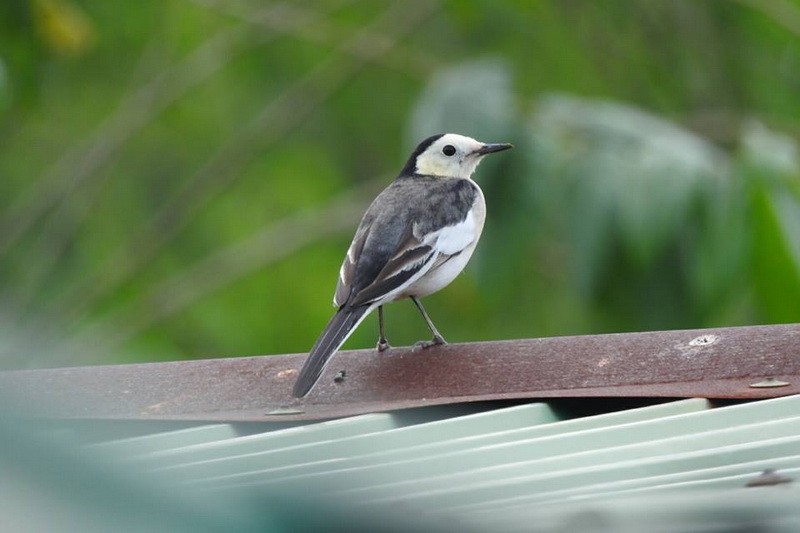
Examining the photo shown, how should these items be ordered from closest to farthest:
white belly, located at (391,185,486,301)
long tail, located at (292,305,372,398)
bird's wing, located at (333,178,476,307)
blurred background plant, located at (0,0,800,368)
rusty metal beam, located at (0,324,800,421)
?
rusty metal beam, located at (0,324,800,421), long tail, located at (292,305,372,398), bird's wing, located at (333,178,476,307), white belly, located at (391,185,486,301), blurred background plant, located at (0,0,800,368)

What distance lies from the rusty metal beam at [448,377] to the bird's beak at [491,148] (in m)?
1.75

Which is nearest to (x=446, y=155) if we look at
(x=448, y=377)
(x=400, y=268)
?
(x=400, y=268)

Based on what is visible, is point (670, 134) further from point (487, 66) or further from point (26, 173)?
point (26, 173)

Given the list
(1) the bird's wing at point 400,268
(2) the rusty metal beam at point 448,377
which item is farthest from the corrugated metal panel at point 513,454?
(1) the bird's wing at point 400,268

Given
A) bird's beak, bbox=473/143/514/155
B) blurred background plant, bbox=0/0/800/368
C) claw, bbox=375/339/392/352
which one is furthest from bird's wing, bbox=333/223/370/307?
blurred background plant, bbox=0/0/800/368

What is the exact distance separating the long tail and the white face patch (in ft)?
5.09

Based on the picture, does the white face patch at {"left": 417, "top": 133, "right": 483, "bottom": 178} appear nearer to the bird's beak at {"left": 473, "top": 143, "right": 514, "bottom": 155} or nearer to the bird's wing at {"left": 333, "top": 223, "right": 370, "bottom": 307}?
the bird's beak at {"left": 473, "top": 143, "right": 514, "bottom": 155}

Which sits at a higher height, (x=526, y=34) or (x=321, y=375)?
(x=526, y=34)

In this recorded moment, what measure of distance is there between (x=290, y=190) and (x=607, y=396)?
985 cm

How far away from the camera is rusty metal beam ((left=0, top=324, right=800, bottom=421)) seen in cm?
354

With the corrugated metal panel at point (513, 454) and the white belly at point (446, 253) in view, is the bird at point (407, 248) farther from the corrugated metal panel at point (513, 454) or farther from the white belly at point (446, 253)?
the corrugated metal panel at point (513, 454)

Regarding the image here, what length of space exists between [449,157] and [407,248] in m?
1.24

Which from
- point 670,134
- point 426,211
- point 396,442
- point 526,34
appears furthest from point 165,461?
point 526,34

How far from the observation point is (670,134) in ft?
22.6
